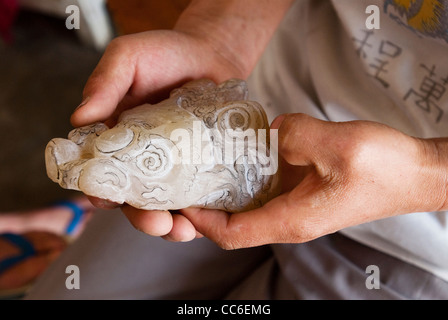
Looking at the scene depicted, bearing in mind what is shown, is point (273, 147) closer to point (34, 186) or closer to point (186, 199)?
point (186, 199)

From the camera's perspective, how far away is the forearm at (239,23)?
3.21 feet

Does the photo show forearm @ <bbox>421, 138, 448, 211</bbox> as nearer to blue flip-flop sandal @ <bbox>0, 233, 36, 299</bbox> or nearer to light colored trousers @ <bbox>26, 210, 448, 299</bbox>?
light colored trousers @ <bbox>26, 210, 448, 299</bbox>

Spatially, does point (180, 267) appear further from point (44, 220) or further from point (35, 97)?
point (35, 97)

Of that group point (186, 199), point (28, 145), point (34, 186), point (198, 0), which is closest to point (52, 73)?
point (28, 145)

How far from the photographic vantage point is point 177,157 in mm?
734

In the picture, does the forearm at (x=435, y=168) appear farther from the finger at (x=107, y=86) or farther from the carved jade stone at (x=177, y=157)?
the finger at (x=107, y=86)

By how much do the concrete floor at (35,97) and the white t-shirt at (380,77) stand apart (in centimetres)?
114

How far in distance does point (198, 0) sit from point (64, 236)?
93cm

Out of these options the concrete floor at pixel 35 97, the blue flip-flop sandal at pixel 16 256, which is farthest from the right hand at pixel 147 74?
the concrete floor at pixel 35 97

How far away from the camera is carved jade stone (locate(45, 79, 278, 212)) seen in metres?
0.72

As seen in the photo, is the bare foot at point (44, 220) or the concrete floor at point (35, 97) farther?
the concrete floor at point (35, 97)

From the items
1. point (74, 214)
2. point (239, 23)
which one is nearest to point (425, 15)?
point (239, 23)
